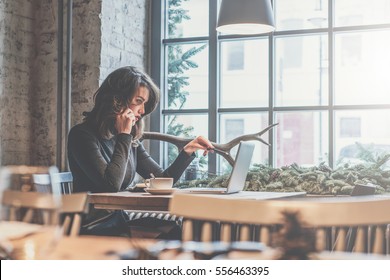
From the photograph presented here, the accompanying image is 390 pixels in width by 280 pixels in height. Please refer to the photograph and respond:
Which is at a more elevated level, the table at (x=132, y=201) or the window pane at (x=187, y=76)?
the window pane at (x=187, y=76)

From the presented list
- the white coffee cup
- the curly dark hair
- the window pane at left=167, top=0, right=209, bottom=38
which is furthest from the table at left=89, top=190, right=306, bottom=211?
the window pane at left=167, top=0, right=209, bottom=38

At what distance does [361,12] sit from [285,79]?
0.75 m

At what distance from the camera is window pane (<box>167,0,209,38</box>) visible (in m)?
5.13

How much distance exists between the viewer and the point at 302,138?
4789 mm

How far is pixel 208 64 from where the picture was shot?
5.09 m

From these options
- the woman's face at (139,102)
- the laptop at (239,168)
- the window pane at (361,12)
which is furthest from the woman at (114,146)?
the window pane at (361,12)

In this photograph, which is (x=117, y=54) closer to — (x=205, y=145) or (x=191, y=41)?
(x=191, y=41)

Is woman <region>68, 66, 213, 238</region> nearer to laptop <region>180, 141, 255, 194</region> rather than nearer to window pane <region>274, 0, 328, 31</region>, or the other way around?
laptop <region>180, 141, 255, 194</region>

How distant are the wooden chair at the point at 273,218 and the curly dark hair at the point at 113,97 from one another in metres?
2.18

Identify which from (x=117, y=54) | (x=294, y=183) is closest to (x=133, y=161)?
(x=294, y=183)

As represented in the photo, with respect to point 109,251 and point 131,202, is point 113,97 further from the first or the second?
point 109,251

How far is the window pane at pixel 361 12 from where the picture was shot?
4.62m

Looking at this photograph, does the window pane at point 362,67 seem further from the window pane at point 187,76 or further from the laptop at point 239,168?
the laptop at point 239,168
